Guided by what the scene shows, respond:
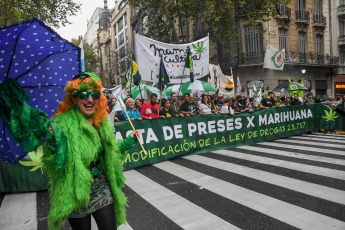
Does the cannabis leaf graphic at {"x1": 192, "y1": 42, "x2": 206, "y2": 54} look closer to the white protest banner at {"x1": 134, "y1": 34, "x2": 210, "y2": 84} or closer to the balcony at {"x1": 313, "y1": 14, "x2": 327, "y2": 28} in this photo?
the white protest banner at {"x1": 134, "y1": 34, "x2": 210, "y2": 84}

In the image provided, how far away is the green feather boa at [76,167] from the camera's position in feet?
6.21

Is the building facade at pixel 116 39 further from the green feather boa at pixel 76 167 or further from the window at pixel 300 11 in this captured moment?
the green feather boa at pixel 76 167

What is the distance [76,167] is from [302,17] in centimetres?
2926

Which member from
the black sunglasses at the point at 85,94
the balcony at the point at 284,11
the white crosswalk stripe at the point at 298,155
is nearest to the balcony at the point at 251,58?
the balcony at the point at 284,11

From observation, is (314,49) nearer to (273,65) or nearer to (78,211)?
(273,65)

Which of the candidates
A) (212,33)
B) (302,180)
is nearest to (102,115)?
(302,180)

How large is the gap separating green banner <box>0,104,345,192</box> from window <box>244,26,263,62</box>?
14.0 m

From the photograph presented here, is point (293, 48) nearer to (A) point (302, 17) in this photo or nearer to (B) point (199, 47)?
(A) point (302, 17)

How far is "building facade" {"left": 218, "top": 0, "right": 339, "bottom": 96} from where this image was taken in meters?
23.5

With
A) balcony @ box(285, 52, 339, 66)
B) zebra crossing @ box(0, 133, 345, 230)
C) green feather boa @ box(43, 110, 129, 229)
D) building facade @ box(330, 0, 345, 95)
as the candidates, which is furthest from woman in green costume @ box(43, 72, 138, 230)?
building facade @ box(330, 0, 345, 95)

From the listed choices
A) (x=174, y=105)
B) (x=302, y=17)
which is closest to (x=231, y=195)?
(x=174, y=105)

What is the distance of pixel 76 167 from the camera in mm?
1916

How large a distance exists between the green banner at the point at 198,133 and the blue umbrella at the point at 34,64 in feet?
8.59

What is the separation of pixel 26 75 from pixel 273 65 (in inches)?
478
